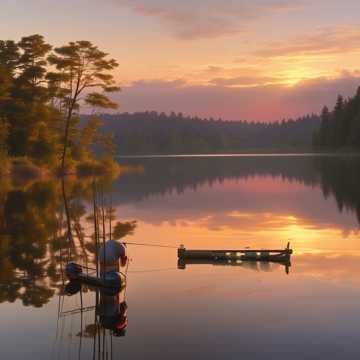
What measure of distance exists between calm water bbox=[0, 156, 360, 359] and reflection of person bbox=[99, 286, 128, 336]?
0.19 m

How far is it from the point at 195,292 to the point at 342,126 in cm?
12185

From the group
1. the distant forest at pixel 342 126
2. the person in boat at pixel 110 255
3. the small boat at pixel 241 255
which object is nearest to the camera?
the person in boat at pixel 110 255

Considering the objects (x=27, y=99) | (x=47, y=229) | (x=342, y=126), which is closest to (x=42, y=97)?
(x=27, y=99)

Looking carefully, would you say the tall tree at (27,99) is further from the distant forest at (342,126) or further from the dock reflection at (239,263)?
the distant forest at (342,126)

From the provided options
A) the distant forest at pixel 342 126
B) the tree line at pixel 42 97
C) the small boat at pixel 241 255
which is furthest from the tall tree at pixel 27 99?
the distant forest at pixel 342 126

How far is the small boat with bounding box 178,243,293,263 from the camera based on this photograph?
18797 millimetres

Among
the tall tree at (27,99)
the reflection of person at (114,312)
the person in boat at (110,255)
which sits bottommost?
the reflection of person at (114,312)

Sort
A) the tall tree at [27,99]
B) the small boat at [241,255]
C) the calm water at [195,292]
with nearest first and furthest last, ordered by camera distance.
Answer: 1. the calm water at [195,292]
2. the small boat at [241,255]
3. the tall tree at [27,99]

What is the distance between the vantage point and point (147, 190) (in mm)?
48312

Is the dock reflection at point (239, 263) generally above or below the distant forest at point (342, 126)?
below

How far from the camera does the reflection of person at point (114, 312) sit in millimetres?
11898

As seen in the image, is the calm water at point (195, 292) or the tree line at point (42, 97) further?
the tree line at point (42, 97)

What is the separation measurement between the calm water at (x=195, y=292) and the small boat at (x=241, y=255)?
0.47 m

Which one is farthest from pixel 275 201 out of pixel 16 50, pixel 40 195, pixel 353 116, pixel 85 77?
pixel 353 116
